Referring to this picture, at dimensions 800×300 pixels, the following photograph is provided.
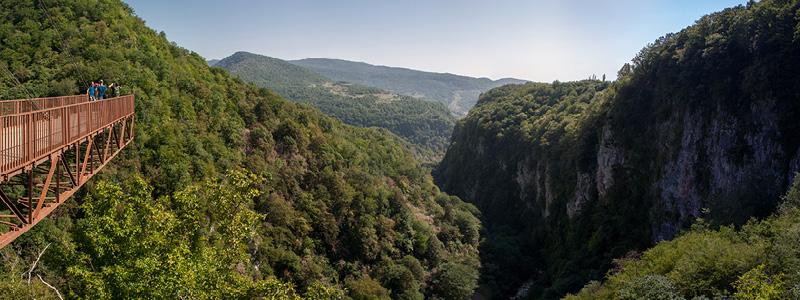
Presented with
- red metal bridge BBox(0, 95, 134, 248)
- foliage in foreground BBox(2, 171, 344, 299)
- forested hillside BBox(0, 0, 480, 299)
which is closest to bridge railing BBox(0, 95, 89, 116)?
red metal bridge BBox(0, 95, 134, 248)

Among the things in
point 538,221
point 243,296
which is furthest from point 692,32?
point 243,296

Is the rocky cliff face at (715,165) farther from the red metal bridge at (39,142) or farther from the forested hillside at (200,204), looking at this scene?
the red metal bridge at (39,142)

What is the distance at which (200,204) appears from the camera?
41.8 feet

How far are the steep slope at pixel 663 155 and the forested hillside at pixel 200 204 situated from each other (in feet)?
41.7

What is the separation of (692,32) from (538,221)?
115 ft

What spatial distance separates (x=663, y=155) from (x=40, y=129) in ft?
168

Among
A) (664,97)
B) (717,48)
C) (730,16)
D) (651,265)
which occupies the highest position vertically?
(730,16)

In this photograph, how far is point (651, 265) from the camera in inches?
1136

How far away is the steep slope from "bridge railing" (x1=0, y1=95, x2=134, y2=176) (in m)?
40.6

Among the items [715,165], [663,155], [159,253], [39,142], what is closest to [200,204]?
[159,253]

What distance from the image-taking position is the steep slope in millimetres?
35406

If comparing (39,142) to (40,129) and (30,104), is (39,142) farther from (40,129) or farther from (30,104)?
(30,104)

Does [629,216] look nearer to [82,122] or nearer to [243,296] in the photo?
[243,296]

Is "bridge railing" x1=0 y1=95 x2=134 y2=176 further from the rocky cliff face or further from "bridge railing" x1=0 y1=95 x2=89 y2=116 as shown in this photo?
the rocky cliff face
